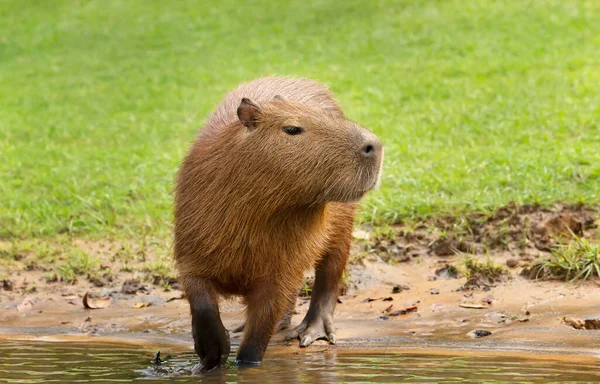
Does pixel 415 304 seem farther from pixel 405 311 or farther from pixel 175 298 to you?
pixel 175 298

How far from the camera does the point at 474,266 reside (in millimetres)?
5707

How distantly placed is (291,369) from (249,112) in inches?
45.0

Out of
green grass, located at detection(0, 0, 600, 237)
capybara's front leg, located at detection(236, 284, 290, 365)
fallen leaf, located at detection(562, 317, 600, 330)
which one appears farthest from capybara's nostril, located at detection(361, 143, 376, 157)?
green grass, located at detection(0, 0, 600, 237)

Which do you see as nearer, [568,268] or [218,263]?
[218,263]

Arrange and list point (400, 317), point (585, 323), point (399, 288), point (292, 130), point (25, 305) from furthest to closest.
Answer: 1. point (25, 305)
2. point (399, 288)
3. point (400, 317)
4. point (585, 323)
5. point (292, 130)

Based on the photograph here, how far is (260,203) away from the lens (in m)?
4.39

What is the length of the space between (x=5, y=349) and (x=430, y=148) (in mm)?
5071

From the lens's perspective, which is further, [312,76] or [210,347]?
[312,76]

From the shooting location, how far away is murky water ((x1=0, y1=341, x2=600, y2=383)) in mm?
3957

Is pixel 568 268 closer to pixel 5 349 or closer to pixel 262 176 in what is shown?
pixel 262 176

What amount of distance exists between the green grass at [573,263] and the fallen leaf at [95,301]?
2.51 meters

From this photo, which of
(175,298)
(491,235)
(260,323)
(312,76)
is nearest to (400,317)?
(260,323)

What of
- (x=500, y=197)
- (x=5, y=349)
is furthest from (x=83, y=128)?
(x=5, y=349)

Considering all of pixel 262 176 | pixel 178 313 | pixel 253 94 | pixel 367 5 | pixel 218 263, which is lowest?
pixel 178 313
